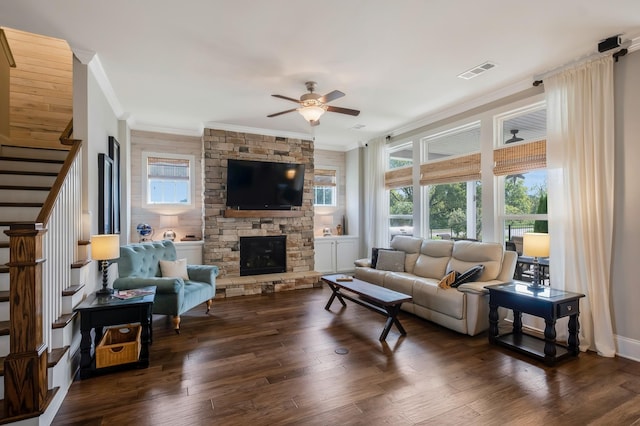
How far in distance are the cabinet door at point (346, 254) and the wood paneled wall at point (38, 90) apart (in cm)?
516

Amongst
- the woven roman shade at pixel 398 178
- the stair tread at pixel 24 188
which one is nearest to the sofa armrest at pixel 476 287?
the woven roman shade at pixel 398 178

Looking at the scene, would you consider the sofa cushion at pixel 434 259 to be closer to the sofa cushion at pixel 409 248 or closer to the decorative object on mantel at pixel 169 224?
the sofa cushion at pixel 409 248

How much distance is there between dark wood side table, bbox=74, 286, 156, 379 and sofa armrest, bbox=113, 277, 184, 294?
1.79ft

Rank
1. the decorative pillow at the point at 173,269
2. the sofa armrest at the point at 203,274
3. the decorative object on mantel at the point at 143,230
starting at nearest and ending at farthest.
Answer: the decorative pillow at the point at 173,269, the sofa armrest at the point at 203,274, the decorative object on mantel at the point at 143,230

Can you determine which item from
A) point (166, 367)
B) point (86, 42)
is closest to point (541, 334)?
point (166, 367)

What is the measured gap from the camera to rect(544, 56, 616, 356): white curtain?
3.15 metres

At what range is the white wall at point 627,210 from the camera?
3.04 meters

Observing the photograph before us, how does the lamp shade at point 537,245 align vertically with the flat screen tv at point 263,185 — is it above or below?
below

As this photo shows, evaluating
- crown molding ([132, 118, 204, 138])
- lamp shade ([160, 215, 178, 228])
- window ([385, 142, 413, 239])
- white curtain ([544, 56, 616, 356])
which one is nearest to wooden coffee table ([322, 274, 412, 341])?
white curtain ([544, 56, 616, 356])

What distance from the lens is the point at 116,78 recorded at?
3.87 m

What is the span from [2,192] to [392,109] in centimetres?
493

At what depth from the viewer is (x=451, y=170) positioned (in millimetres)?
5133

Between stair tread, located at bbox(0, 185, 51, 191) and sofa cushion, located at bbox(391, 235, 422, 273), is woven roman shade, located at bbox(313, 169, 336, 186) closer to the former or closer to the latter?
sofa cushion, located at bbox(391, 235, 422, 273)

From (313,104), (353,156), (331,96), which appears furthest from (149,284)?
(353,156)
